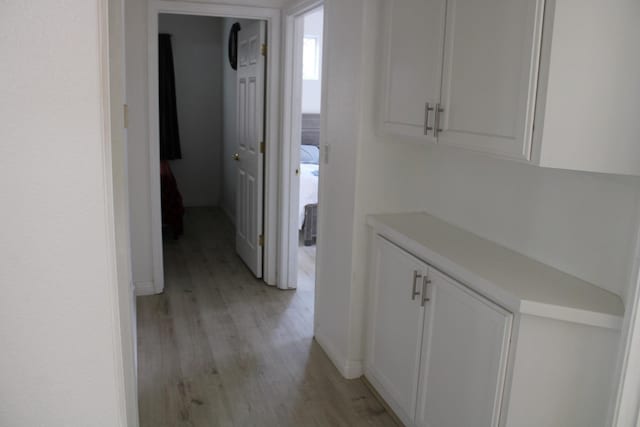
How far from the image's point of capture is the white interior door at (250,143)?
4316mm

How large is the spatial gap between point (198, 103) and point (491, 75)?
553 centimetres

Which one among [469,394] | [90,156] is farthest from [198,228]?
[90,156]

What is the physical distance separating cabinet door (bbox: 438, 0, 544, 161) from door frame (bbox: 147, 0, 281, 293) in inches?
82.6

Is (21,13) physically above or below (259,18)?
below

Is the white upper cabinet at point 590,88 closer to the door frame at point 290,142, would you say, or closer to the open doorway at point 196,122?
the door frame at point 290,142

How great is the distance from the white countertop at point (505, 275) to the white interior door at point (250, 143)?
1.80 m

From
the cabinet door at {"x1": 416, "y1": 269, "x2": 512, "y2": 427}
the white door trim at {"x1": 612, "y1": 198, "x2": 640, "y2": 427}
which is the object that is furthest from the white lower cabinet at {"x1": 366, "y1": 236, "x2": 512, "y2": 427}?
the white door trim at {"x1": 612, "y1": 198, "x2": 640, "y2": 427}

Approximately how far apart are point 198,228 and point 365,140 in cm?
372

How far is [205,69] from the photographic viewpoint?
273 inches

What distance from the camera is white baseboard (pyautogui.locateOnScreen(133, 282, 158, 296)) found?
418 centimetres

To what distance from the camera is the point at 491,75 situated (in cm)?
199

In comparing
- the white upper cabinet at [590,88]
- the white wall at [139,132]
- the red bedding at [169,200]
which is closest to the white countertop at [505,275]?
the white upper cabinet at [590,88]

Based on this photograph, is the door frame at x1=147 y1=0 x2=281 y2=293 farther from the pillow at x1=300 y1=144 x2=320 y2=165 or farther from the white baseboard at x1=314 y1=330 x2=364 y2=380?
the pillow at x1=300 y1=144 x2=320 y2=165

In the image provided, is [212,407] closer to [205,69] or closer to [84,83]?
[84,83]
